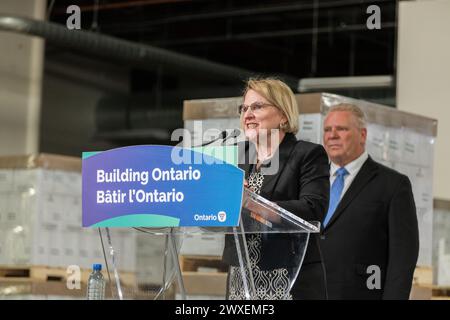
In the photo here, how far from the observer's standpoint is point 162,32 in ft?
40.5

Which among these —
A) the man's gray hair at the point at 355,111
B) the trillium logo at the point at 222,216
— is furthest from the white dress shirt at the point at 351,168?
the trillium logo at the point at 222,216

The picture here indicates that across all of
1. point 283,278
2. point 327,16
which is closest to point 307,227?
point 283,278

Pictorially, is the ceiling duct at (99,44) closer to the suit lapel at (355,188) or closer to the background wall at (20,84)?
the background wall at (20,84)

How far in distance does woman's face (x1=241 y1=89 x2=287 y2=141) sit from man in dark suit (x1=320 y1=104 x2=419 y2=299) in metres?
1.11

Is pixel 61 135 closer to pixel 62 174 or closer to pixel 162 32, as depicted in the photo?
pixel 162 32

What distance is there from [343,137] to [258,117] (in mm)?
1405

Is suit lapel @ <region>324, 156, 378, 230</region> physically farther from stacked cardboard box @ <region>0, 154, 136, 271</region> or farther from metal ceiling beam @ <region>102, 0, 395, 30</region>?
metal ceiling beam @ <region>102, 0, 395, 30</region>

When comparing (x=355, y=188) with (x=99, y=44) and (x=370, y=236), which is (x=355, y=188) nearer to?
(x=370, y=236)

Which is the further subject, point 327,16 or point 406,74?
point 327,16

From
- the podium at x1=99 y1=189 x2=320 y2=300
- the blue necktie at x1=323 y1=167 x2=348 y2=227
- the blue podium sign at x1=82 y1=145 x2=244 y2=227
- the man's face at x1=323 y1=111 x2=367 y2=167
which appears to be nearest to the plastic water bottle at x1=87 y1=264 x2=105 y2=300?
the podium at x1=99 y1=189 x2=320 y2=300

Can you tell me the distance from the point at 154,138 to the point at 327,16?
136 inches

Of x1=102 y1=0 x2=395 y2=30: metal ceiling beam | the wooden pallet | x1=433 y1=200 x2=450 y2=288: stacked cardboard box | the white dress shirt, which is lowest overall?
the wooden pallet

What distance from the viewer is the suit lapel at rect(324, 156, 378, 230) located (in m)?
4.27

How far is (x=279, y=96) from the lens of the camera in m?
3.23
